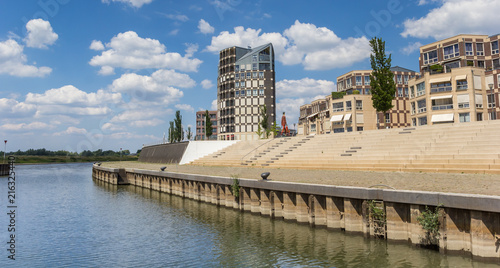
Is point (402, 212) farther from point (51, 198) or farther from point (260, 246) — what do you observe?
point (51, 198)

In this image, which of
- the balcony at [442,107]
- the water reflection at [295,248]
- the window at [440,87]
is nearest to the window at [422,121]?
the balcony at [442,107]

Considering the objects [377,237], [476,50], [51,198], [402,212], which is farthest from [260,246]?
[476,50]

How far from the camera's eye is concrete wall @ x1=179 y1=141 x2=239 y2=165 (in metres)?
59.0

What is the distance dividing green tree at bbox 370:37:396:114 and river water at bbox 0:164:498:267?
3363 centimetres

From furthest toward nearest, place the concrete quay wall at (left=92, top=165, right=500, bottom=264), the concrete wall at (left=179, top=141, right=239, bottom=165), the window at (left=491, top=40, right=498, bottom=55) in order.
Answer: the window at (left=491, top=40, right=498, bottom=55)
the concrete wall at (left=179, top=141, right=239, bottom=165)
the concrete quay wall at (left=92, top=165, right=500, bottom=264)

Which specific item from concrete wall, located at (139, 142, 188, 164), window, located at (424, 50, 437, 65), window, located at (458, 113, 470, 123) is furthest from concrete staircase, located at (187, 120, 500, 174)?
window, located at (424, 50, 437, 65)

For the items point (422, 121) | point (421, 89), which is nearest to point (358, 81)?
point (421, 89)

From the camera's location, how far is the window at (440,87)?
5710 cm

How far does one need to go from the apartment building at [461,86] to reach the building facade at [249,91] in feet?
186

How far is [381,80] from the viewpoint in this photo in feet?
167

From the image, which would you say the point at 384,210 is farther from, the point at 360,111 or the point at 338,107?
the point at 338,107

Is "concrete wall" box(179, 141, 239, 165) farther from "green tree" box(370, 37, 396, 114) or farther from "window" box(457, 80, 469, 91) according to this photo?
"window" box(457, 80, 469, 91)

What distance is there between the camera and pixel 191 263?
15391 millimetres

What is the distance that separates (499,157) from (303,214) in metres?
14.2
